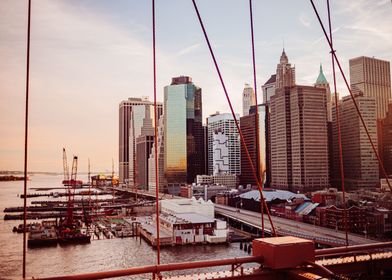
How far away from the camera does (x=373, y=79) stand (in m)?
118

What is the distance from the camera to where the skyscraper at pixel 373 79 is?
11768 cm

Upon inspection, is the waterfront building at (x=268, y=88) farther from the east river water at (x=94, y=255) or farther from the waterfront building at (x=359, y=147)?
the east river water at (x=94, y=255)

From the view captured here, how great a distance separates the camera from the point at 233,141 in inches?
4309

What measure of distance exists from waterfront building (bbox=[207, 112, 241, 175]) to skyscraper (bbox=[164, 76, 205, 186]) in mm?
3149

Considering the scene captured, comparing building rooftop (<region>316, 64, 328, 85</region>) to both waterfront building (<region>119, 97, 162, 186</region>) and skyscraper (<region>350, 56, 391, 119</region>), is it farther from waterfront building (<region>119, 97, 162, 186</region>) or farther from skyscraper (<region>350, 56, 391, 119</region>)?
waterfront building (<region>119, 97, 162, 186</region>)

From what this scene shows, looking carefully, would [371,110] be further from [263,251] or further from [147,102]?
[147,102]

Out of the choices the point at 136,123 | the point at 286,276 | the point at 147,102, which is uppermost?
the point at 147,102

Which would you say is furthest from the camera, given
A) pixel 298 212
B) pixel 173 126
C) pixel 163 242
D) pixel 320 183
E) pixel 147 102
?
pixel 147 102

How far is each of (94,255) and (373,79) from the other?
115 m

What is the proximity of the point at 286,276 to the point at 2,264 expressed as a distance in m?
23.6

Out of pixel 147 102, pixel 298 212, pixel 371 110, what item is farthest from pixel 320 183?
pixel 147 102

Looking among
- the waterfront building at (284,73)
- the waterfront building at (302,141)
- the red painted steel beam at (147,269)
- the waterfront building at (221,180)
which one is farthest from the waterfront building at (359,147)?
the red painted steel beam at (147,269)

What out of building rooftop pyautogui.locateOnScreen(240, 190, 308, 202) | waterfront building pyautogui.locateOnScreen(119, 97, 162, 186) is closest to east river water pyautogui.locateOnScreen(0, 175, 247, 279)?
building rooftop pyautogui.locateOnScreen(240, 190, 308, 202)

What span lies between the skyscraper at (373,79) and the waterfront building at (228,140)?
40.9m
